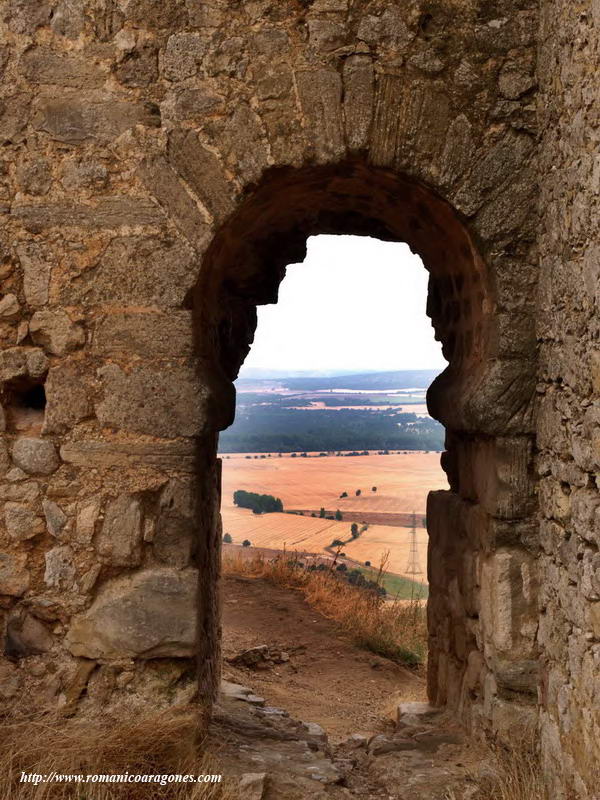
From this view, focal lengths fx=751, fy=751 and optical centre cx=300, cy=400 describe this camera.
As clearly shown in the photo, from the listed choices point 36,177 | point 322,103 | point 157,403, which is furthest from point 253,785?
point 322,103

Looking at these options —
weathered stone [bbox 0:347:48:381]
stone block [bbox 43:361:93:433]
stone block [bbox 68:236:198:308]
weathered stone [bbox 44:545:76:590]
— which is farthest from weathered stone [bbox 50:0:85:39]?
weathered stone [bbox 44:545:76:590]

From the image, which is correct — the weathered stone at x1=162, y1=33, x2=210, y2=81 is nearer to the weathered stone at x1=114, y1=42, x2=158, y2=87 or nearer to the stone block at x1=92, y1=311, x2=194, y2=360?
the weathered stone at x1=114, y1=42, x2=158, y2=87

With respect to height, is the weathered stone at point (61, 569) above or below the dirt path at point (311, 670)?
above

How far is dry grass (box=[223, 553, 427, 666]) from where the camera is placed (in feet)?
22.1

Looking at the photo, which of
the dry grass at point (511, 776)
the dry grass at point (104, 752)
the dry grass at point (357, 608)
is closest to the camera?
the dry grass at point (104, 752)

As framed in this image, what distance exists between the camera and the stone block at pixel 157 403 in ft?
11.0

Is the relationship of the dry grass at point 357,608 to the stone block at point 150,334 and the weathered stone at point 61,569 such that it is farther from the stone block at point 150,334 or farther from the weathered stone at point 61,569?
the stone block at point 150,334

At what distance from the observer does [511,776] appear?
3.19 meters

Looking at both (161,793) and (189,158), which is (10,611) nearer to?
(161,793)

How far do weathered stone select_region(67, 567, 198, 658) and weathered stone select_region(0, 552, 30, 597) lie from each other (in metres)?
0.29

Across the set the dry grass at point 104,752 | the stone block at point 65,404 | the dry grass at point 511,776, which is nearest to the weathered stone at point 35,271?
the stone block at point 65,404

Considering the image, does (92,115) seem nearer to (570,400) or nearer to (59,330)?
(59,330)

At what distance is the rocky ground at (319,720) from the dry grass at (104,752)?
27cm

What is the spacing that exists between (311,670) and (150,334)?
392 centimetres
